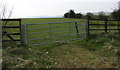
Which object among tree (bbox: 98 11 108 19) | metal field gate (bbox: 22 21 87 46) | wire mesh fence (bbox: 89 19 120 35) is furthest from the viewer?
tree (bbox: 98 11 108 19)

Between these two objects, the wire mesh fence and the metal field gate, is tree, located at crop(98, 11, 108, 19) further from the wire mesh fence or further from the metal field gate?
the metal field gate

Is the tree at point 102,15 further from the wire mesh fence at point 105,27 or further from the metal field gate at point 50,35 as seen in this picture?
the metal field gate at point 50,35

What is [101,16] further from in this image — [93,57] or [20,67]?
[20,67]

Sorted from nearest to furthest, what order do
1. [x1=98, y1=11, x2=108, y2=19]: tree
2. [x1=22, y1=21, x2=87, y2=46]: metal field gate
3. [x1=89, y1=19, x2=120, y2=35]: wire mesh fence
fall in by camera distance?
[x1=22, y1=21, x2=87, y2=46]: metal field gate, [x1=89, y1=19, x2=120, y2=35]: wire mesh fence, [x1=98, y1=11, x2=108, y2=19]: tree

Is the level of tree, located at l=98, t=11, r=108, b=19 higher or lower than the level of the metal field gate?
higher

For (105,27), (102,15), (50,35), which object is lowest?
(50,35)

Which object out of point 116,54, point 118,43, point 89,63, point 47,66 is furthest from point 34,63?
point 118,43

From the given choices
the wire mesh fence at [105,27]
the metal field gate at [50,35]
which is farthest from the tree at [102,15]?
the metal field gate at [50,35]

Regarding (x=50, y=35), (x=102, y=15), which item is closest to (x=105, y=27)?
(x=50, y=35)

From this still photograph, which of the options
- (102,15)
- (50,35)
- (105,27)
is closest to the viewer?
(50,35)

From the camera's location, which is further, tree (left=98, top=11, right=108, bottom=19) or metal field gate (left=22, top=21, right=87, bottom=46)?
tree (left=98, top=11, right=108, bottom=19)

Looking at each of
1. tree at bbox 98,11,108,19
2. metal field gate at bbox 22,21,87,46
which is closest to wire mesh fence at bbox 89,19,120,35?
metal field gate at bbox 22,21,87,46

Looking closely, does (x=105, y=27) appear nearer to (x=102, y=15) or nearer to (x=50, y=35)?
(x=50, y=35)

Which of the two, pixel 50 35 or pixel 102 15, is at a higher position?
pixel 102 15
